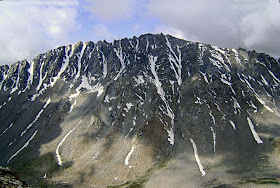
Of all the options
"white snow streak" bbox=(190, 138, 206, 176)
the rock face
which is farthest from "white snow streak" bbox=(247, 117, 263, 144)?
"white snow streak" bbox=(190, 138, 206, 176)

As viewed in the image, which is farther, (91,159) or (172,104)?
(172,104)

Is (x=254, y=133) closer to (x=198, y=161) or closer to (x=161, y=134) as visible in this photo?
(x=198, y=161)

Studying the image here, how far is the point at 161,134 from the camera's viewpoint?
153 meters

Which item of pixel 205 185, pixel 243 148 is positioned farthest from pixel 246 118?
pixel 205 185

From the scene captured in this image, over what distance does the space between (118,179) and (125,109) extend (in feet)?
197

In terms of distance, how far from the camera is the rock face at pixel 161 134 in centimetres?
12056

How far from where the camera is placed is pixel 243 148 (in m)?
131

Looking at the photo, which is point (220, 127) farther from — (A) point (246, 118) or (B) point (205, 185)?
(B) point (205, 185)

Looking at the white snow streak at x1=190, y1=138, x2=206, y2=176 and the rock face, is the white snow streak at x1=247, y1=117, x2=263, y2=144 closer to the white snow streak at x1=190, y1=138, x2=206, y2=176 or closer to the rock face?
the rock face

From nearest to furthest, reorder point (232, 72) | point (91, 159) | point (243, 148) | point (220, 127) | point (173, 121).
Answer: point (243, 148)
point (91, 159)
point (220, 127)
point (173, 121)
point (232, 72)

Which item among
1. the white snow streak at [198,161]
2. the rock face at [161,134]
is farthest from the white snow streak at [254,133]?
the white snow streak at [198,161]

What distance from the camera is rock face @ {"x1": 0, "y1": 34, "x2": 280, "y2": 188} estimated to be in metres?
121

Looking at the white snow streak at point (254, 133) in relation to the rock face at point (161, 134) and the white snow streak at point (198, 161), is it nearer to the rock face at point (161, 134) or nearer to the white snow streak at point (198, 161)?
the rock face at point (161, 134)

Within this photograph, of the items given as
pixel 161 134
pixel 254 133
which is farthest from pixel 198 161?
pixel 254 133
